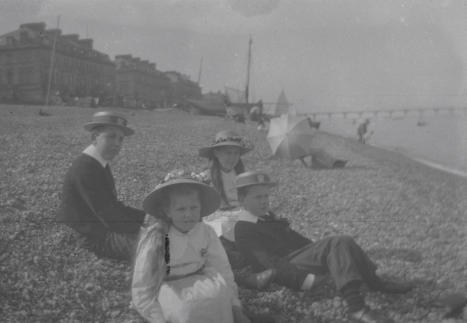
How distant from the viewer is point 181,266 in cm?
339

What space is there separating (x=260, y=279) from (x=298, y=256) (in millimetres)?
401

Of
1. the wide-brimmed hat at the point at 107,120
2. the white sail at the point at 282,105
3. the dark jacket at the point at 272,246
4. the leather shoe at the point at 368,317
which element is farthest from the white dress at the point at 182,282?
the white sail at the point at 282,105

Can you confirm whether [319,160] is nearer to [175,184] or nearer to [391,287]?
[391,287]

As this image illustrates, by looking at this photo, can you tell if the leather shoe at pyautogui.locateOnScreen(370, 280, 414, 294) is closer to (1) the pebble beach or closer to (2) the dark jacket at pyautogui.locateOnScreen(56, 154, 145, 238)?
(1) the pebble beach

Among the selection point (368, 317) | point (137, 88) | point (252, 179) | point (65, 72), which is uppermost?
point (137, 88)

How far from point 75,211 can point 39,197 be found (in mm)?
2423

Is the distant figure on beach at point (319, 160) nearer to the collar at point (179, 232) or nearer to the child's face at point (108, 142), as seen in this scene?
the child's face at point (108, 142)

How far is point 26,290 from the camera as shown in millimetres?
3955

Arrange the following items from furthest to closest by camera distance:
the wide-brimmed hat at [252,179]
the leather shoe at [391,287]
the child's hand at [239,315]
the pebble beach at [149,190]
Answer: the wide-brimmed hat at [252,179], the leather shoe at [391,287], the pebble beach at [149,190], the child's hand at [239,315]

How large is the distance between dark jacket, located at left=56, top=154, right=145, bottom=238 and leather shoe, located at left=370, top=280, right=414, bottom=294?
2354 millimetres

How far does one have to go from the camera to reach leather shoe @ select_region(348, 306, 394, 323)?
3480 mm

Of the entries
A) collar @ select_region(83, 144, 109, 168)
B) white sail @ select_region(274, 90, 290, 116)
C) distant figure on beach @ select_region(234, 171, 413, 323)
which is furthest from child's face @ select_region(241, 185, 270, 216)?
white sail @ select_region(274, 90, 290, 116)

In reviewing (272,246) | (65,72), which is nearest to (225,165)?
(272,246)

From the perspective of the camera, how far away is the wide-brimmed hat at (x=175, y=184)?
3.43 metres
